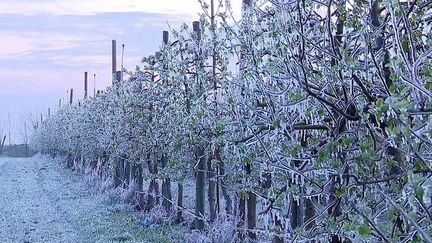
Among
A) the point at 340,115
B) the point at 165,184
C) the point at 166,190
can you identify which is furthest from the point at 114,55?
the point at 340,115

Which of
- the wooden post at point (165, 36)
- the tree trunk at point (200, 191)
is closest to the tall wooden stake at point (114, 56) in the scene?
the wooden post at point (165, 36)

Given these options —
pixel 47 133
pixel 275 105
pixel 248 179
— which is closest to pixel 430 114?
pixel 275 105

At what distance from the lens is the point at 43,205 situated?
61.7 feet

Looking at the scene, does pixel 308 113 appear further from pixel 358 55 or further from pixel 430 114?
pixel 430 114

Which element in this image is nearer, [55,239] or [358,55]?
[358,55]

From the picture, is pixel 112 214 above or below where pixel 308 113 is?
below

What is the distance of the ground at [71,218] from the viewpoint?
12.6 metres

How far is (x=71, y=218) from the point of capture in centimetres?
1555

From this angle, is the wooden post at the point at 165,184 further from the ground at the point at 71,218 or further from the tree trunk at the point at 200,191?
the tree trunk at the point at 200,191

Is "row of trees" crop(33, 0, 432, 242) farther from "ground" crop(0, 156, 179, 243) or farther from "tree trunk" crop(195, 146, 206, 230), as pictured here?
"ground" crop(0, 156, 179, 243)

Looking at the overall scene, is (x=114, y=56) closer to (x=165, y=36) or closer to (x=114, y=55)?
(x=114, y=55)

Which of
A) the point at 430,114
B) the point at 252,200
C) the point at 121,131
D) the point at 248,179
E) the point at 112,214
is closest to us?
the point at 430,114

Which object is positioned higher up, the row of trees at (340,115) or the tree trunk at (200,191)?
the row of trees at (340,115)

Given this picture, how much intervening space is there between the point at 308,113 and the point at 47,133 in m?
54.4
